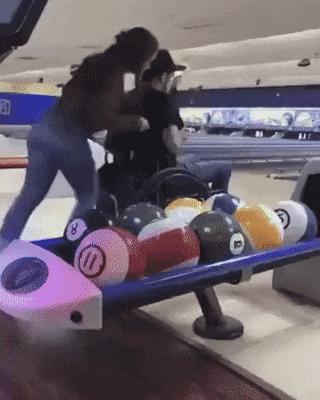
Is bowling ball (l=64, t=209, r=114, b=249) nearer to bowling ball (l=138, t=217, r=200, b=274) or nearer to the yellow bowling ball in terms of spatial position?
bowling ball (l=138, t=217, r=200, b=274)

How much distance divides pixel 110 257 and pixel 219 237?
0.35 meters

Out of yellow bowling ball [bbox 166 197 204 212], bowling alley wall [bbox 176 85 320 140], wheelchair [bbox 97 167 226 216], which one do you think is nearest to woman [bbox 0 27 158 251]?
wheelchair [bbox 97 167 226 216]

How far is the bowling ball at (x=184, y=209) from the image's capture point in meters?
1.82

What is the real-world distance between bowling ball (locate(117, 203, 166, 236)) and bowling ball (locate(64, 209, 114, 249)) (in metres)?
0.04

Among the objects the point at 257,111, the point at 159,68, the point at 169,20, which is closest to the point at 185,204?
the point at 159,68

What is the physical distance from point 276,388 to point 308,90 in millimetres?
5928

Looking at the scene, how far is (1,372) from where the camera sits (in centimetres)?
152

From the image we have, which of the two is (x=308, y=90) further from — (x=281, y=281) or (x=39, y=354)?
(x=39, y=354)

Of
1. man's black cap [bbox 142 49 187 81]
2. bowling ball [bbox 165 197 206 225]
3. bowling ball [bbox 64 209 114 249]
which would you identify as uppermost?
man's black cap [bbox 142 49 187 81]

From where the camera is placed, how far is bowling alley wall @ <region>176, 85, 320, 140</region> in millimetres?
7098

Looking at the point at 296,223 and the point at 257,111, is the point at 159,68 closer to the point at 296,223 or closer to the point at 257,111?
the point at 296,223

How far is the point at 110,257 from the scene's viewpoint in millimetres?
1437

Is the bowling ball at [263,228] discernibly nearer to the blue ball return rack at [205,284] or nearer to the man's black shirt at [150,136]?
the blue ball return rack at [205,284]

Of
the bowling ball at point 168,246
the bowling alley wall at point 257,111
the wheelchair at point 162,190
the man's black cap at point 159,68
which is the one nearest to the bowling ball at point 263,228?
the bowling ball at point 168,246
